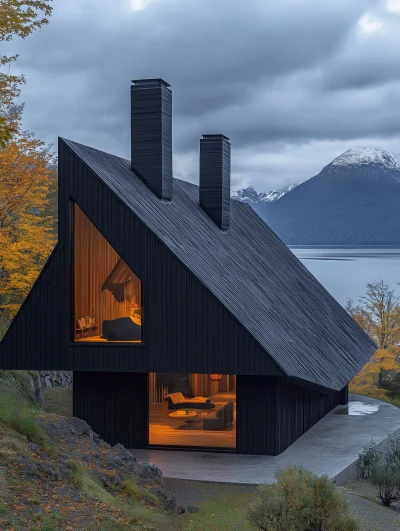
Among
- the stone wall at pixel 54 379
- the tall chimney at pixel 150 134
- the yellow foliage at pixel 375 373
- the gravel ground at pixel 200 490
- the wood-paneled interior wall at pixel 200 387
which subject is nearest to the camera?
the gravel ground at pixel 200 490

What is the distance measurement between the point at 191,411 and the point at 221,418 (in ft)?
2.66

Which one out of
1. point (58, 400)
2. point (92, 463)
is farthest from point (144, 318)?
point (58, 400)

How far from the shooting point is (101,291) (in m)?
14.6

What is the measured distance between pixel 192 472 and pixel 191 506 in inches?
94.6

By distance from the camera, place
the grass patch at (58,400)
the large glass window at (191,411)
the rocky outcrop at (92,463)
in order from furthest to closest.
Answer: the grass patch at (58,400), the large glass window at (191,411), the rocky outcrop at (92,463)

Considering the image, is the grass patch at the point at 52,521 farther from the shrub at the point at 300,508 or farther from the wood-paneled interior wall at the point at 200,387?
the wood-paneled interior wall at the point at 200,387

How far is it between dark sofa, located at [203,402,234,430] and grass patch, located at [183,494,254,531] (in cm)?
372

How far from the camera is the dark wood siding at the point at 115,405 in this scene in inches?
612

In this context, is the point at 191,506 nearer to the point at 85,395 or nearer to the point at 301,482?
the point at 301,482

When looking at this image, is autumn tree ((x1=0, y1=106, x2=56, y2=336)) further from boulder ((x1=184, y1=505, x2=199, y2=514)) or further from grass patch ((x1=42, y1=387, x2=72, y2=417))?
boulder ((x1=184, y1=505, x2=199, y2=514))

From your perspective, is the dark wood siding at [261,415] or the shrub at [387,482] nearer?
the shrub at [387,482]

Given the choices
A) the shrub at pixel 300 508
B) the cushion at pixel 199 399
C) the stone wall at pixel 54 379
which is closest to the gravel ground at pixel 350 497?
the shrub at pixel 300 508

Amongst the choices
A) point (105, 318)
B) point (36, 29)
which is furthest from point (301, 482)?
point (36, 29)

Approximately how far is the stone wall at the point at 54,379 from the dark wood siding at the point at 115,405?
794 cm
